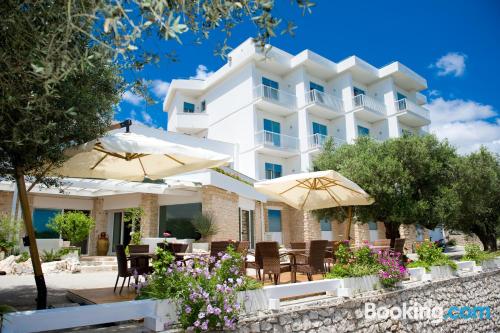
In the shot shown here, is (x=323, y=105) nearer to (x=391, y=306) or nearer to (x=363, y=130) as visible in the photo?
(x=363, y=130)

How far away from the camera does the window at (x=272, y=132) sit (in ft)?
75.2

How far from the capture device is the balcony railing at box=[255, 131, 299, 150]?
74.2 ft

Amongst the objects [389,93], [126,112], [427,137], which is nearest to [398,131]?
[389,93]

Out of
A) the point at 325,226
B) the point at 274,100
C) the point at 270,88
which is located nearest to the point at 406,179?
the point at 325,226

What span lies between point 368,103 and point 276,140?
342 inches

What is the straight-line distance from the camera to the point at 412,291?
300 inches

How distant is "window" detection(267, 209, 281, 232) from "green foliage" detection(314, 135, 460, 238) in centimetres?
764

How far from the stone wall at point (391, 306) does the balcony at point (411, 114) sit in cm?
1924

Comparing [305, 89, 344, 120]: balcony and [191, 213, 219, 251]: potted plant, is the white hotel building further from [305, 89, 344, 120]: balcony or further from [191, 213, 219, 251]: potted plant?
[191, 213, 219, 251]: potted plant

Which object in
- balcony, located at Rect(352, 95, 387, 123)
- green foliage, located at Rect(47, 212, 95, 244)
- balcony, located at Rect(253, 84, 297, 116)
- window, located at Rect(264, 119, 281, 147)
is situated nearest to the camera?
green foliage, located at Rect(47, 212, 95, 244)

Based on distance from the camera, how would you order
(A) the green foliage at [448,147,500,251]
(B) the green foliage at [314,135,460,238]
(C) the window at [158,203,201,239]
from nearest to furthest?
(B) the green foliage at [314,135,460,238] → (A) the green foliage at [448,147,500,251] → (C) the window at [158,203,201,239]

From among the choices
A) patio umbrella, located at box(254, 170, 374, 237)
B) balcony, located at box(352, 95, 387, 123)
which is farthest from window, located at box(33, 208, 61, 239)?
balcony, located at box(352, 95, 387, 123)

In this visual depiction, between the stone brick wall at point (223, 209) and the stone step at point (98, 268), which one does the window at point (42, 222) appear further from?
the stone brick wall at point (223, 209)

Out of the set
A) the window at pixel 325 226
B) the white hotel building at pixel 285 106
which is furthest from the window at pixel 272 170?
the window at pixel 325 226
